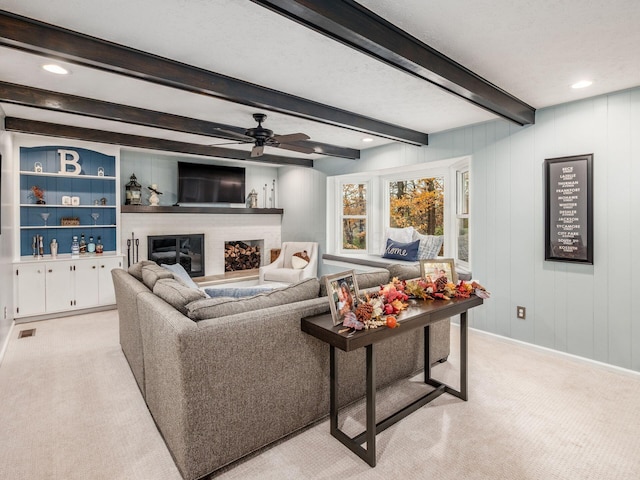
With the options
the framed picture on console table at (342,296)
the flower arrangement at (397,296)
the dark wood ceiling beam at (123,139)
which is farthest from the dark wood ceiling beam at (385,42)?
the dark wood ceiling beam at (123,139)

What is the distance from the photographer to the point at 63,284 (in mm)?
4586

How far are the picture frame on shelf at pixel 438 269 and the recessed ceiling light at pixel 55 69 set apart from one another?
2.87m

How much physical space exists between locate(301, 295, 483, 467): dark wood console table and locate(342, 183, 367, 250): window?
326cm

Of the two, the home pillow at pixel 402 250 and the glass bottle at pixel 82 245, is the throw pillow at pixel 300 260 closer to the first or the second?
the home pillow at pixel 402 250

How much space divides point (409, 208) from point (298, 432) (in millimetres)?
→ 3653

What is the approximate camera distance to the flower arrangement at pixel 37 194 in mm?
4578

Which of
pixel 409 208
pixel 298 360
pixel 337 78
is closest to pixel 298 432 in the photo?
pixel 298 360

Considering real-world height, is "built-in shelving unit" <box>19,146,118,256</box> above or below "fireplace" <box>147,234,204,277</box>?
above

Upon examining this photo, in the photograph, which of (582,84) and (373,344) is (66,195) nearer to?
(373,344)

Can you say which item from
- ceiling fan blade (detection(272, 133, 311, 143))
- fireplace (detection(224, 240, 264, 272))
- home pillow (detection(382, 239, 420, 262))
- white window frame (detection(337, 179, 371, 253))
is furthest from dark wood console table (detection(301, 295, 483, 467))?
fireplace (detection(224, 240, 264, 272))

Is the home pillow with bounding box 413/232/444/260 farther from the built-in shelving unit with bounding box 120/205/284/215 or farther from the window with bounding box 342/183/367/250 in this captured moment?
the built-in shelving unit with bounding box 120/205/284/215

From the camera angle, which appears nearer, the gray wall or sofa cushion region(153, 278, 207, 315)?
sofa cushion region(153, 278, 207, 315)

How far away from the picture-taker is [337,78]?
2.70 metres

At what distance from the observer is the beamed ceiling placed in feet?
5.92
